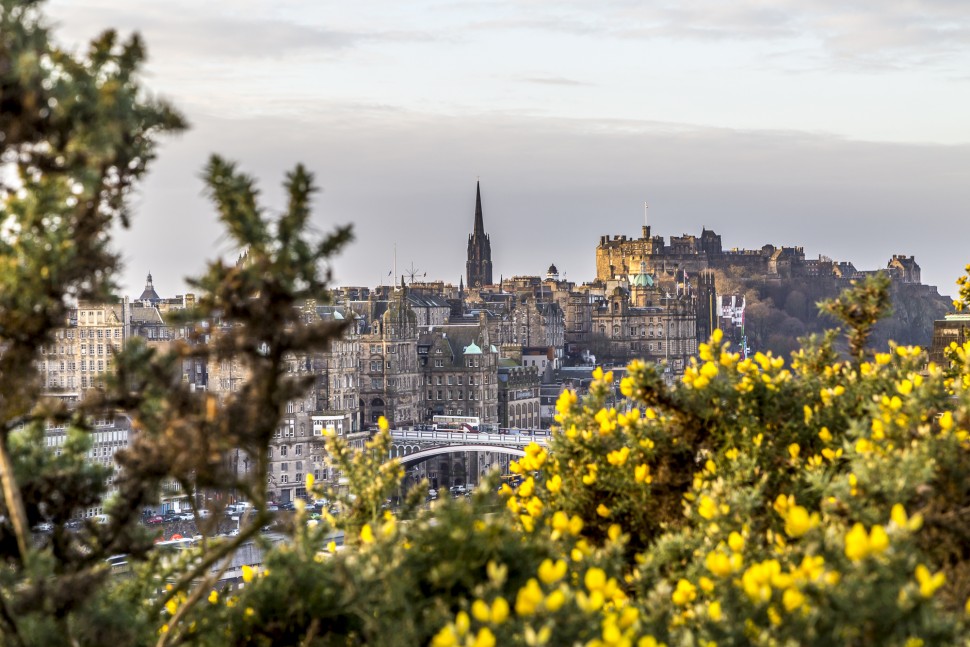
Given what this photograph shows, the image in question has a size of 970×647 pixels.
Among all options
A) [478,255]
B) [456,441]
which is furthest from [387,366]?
[478,255]

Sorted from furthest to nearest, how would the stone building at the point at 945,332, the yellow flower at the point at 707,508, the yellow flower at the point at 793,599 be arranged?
the stone building at the point at 945,332 → the yellow flower at the point at 707,508 → the yellow flower at the point at 793,599

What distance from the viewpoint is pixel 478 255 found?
568ft

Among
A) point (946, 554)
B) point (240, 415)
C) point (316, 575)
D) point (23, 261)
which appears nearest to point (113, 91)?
point (23, 261)

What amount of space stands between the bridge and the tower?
6656cm

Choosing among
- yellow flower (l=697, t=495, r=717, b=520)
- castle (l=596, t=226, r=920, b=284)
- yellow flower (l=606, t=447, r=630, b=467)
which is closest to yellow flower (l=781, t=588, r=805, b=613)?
yellow flower (l=697, t=495, r=717, b=520)

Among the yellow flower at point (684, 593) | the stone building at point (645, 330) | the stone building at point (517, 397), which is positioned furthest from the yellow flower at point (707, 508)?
the stone building at point (645, 330)

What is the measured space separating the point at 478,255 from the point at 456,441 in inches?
3104

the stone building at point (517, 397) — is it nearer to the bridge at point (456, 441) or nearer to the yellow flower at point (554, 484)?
the bridge at point (456, 441)

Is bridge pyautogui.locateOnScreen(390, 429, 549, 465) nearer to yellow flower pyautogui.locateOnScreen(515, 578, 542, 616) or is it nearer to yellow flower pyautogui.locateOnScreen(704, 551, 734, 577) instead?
yellow flower pyautogui.locateOnScreen(704, 551, 734, 577)

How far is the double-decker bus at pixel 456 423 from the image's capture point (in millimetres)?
103938

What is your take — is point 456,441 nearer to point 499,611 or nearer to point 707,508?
point 707,508

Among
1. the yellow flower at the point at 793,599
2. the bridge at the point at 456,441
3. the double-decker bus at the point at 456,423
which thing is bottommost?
the bridge at the point at 456,441

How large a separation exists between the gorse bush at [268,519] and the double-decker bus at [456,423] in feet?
311

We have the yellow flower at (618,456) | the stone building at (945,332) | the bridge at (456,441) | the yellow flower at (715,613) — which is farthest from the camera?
the bridge at (456,441)
